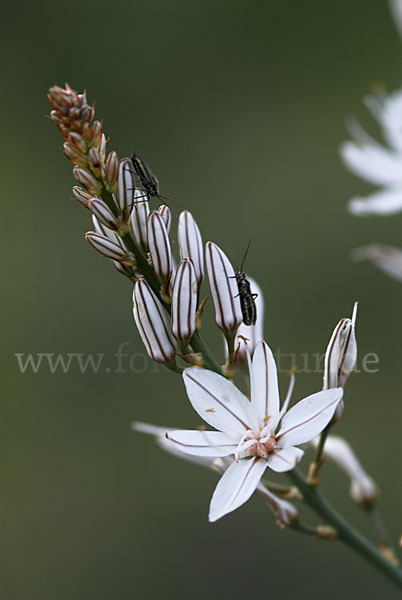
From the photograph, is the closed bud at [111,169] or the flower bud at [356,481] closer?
the closed bud at [111,169]

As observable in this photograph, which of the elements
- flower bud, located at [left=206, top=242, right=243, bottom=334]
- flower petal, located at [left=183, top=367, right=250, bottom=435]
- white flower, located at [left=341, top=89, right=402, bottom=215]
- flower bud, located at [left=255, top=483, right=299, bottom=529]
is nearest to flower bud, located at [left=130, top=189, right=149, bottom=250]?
flower bud, located at [left=206, top=242, right=243, bottom=334]

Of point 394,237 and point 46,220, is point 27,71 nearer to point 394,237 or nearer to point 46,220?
point 46,220

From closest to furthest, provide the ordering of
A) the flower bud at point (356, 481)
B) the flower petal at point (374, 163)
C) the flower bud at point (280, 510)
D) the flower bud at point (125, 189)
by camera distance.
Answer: the flower bud at point (125, 189) → the flower bud at point (280, 510) → the flower bud at point (356, 481) → the flower petal at point (374, 163)

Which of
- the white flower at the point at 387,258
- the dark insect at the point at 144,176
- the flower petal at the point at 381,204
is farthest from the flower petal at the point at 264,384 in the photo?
the flower petal at the point at 381,204

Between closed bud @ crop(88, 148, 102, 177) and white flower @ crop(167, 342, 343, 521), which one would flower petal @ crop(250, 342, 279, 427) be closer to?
white flower @ crop(167, 342, 343, 521)

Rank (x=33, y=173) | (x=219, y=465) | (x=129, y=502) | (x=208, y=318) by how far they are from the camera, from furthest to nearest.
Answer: (x=33, y=173) → (x=208, y=318) → (x=129, y=502) → (x=219, y=465)

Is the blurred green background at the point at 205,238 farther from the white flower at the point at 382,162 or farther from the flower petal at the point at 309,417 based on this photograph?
the flower petal at the point at 309,417

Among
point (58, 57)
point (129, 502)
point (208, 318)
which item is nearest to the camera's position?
point (129, 502)

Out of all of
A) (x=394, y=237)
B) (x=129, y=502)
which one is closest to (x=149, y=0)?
(x=394, y=237)
